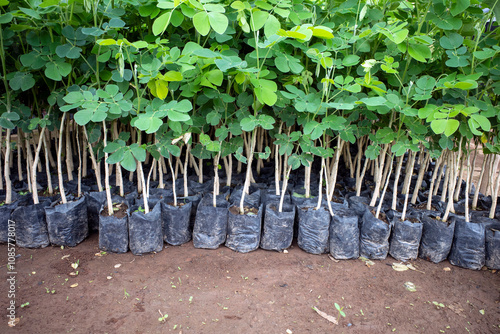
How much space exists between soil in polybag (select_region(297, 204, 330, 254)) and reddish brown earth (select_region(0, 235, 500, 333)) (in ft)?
0.22

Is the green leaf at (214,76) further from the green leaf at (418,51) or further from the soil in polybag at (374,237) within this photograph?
the soil in polybag at (374,237)

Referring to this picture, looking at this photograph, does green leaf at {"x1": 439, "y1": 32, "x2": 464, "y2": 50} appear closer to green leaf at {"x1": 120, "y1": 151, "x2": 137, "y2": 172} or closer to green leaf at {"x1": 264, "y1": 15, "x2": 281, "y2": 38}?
green leaf at {"x1": 264, "y1": 15, "x2": 281, "y2": 38}

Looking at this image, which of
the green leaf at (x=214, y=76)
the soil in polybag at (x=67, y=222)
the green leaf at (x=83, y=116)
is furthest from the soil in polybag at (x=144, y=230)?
the green leaf at (x=214, y=76)

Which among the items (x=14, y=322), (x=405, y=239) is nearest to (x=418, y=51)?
(x=405, y=239)

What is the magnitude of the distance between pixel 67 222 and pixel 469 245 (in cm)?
276

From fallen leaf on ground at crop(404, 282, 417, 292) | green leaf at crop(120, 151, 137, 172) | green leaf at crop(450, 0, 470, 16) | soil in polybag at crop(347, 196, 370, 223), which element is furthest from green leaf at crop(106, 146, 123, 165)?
green leaf at crop(450, 0, 470, 16)

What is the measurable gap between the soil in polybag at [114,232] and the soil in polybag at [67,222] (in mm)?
190

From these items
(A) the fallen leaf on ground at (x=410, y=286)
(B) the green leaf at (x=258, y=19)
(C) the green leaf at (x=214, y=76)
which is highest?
(B) the green leaf at (x=258, y=19)

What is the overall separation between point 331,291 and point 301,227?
49 cm

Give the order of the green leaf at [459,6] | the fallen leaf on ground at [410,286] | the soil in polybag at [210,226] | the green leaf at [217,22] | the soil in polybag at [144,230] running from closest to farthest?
1. the green leaf at [217,22]
2. the green leaf at [459,6]
3. the fallen leaf on ground at [410,286]
4. the soil in polybag at [144,230]
5. the soil in polybag at [210,226]

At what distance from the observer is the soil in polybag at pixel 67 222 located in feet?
6.97

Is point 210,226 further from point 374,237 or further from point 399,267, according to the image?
point 399,267

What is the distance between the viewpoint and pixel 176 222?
2.21m

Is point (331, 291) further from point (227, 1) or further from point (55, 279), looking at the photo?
point (227, 1)
